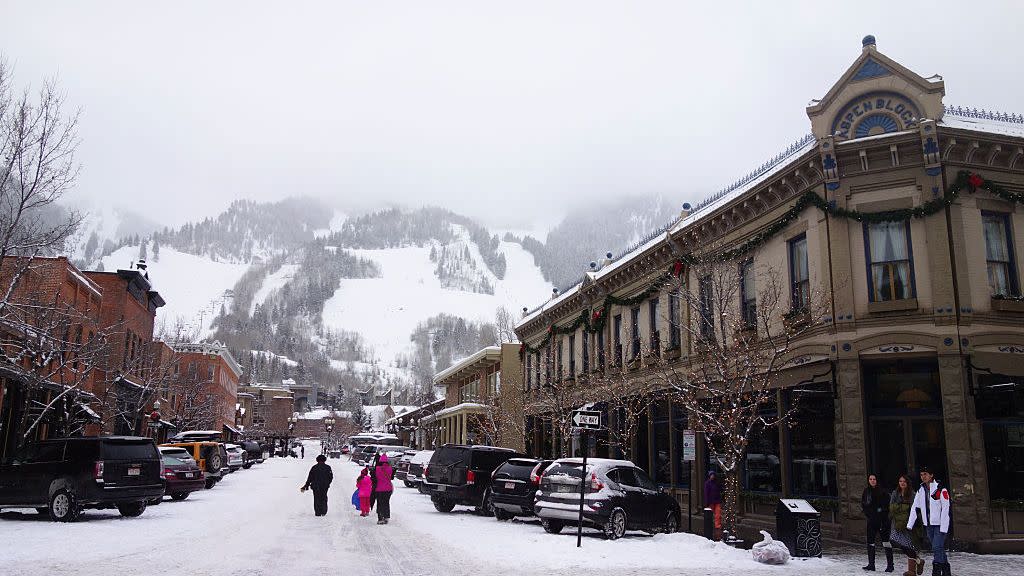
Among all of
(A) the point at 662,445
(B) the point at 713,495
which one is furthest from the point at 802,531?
(A) the point at 662,445

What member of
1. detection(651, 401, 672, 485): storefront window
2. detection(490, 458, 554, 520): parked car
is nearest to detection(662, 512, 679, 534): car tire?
detection(490, 458, 554, 520): parked car

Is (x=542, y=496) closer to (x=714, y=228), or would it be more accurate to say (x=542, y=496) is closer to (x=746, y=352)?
(x=746, y=352)

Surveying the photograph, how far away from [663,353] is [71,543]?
17.5 meters

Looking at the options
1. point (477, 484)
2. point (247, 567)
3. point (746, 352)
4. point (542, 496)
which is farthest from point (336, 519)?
point (746, 352)

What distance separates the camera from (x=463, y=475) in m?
22.7

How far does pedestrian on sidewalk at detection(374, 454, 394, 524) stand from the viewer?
19688 millimetres

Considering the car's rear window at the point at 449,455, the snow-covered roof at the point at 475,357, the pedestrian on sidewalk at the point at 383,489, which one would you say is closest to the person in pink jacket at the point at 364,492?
the pedestrian on sidewalk at the point at 383,489

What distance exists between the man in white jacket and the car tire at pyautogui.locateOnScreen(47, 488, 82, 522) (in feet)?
55.4

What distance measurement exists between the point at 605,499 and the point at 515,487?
425 cm

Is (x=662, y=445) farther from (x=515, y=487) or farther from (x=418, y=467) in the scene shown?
(x=418, y=467)

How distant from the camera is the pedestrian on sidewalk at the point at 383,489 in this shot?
64.6ft

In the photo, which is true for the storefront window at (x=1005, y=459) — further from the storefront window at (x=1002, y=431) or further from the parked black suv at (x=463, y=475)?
the parked black suv at (x=463, y=475)

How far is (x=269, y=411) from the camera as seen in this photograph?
171m

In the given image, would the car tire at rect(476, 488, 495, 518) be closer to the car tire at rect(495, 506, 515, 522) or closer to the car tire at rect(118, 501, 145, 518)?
the car tire at rect(495, 506, 515, 522)
